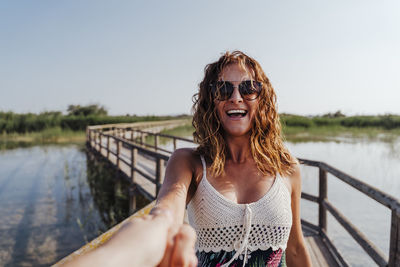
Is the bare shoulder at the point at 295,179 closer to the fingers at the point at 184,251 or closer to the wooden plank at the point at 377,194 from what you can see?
the wooden plank at the point at 377,194

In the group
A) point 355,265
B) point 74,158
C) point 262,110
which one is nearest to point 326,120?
point 74,158

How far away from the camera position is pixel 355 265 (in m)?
3.79

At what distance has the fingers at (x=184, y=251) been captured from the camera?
1.52 ft

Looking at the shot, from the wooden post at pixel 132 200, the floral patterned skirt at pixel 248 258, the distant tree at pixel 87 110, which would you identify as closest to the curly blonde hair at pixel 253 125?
the floral patterned skirt at pixel 248 258

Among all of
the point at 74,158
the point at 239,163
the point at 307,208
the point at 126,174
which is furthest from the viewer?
the point at 74,158

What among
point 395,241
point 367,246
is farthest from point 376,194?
point 367,246

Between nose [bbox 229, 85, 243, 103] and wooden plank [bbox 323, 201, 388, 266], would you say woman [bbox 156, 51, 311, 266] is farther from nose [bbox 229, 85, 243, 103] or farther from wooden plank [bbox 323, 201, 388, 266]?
wooden plank [bbox 323, 201, 388, 266]

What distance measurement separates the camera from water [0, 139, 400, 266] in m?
4.49

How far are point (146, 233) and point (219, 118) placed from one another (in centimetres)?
104

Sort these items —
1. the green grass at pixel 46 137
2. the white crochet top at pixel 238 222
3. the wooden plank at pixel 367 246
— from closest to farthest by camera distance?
the white crochet top at pixel 238 222 → the wooden plank at pixel 367 246 → the green grass at pixel 46 137

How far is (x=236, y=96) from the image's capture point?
53.5 inches

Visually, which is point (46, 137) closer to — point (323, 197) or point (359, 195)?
point (359, 195)

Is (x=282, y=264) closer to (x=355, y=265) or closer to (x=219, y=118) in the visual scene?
(x=219, y=118)

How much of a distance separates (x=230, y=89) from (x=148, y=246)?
1.03 metres
